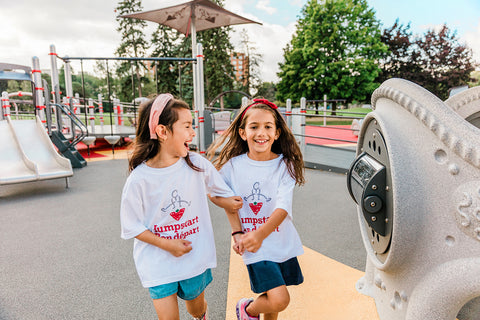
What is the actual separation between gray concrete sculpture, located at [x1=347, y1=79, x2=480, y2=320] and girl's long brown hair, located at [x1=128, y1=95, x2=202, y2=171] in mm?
826

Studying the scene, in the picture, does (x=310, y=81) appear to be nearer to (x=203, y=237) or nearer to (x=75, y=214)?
(x=75, y=214)

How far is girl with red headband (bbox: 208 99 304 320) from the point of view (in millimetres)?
1489

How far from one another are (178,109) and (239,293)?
1301mm

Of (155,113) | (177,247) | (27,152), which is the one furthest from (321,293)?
(27,152)

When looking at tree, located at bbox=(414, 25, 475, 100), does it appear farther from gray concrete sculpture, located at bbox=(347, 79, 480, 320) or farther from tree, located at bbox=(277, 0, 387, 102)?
gray concrete sculpture, located at bbox=(347, 79, 480, 320)

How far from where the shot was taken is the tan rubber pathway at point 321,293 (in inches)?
72.6

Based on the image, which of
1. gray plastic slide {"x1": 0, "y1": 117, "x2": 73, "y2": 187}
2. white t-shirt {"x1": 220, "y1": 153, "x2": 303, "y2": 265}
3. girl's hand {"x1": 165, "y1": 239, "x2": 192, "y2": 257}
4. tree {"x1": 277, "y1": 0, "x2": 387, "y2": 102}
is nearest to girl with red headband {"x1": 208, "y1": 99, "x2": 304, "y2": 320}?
white t-shirt {"x1": 220, "y1": 153, "x2": 303, "y2": 265}

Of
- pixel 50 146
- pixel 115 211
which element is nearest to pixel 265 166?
pixel 115 211

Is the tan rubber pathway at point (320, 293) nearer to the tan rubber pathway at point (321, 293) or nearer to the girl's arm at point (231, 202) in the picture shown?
the tan rubber pathway at point (321, 293)

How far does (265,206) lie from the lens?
62.7 inches

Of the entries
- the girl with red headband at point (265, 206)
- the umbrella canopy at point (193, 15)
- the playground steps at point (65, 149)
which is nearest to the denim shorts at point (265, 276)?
the girl with red headband at point (265, 206)

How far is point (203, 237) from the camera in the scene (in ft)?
4.96

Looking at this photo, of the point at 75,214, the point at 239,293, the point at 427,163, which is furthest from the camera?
the point at 75,214

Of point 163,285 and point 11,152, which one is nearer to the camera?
point 163,285
